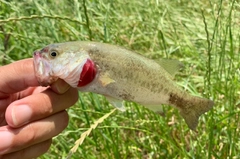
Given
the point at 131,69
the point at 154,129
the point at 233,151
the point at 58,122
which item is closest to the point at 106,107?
the point at 154,129

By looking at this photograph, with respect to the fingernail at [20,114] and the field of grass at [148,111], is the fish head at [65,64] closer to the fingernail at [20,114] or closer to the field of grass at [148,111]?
the fingernail at [20,114]

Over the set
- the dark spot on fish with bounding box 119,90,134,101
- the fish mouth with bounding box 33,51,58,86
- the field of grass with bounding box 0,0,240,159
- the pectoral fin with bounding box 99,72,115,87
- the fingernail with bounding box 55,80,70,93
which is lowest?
the field of grass with bounding box 0,0,240,159

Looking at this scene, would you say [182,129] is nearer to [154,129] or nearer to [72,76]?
[154,129]

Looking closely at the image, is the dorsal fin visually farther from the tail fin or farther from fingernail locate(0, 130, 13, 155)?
fingernail locate(0, 130, 13, 155)


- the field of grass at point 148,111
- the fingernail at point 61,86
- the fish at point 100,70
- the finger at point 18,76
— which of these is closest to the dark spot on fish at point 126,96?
the fish at point 100,70

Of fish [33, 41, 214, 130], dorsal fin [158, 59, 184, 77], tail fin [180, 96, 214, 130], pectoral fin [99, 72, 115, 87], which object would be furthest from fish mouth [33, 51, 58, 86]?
tail fin [180, 96, 214, 130]

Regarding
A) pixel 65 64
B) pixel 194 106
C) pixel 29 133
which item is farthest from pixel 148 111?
pixel 65 64

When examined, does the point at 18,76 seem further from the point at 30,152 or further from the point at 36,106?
the point at 30,152

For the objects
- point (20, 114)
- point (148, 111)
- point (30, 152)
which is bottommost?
point (148, 111)
